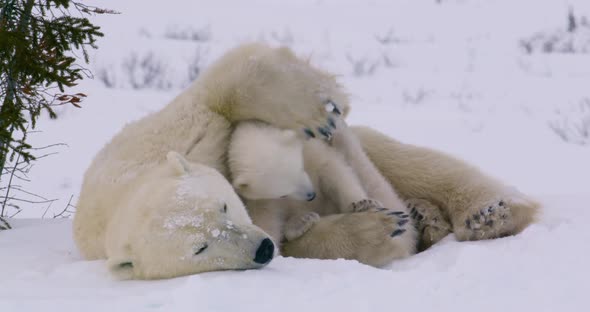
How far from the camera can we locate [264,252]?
2.17 metres

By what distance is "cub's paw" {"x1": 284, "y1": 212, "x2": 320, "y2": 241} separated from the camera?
2879 millimetres

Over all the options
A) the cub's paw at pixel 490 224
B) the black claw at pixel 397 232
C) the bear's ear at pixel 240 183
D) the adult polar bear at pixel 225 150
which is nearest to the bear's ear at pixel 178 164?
the adult polar bear at pixel 225 150

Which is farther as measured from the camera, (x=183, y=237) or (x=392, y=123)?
(x=392, y=123)

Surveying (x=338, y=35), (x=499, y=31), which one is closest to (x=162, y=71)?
(x=338, y=35)

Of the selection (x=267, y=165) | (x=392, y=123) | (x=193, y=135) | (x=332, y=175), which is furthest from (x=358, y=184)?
(x=392, y=123)

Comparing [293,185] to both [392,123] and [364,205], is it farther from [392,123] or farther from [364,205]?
[392,123]

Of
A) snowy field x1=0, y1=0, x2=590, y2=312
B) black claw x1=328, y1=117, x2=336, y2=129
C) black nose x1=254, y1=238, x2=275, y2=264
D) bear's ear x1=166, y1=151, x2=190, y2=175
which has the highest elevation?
bear's ear x1=166, y1=151, x2=190, y2=175

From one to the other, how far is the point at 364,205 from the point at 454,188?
25.2 inches

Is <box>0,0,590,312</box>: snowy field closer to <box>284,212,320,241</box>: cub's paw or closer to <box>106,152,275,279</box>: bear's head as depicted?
<box>106,152,275,279</box>: bear's head

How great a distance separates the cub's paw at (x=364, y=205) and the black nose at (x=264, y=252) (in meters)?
0.79

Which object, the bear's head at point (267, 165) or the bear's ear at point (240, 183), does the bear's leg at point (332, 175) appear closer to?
the bear's head at point (267, 165)

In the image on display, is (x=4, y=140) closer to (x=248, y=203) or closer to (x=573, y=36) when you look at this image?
(x=248, y=203)

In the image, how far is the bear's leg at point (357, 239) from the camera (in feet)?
9.11

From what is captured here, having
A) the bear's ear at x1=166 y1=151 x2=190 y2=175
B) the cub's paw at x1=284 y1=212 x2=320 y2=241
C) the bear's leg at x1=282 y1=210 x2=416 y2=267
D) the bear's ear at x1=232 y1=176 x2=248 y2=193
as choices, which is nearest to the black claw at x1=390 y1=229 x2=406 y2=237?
the bear's leg at x1=282 y1=210 x2=416 y2=267
